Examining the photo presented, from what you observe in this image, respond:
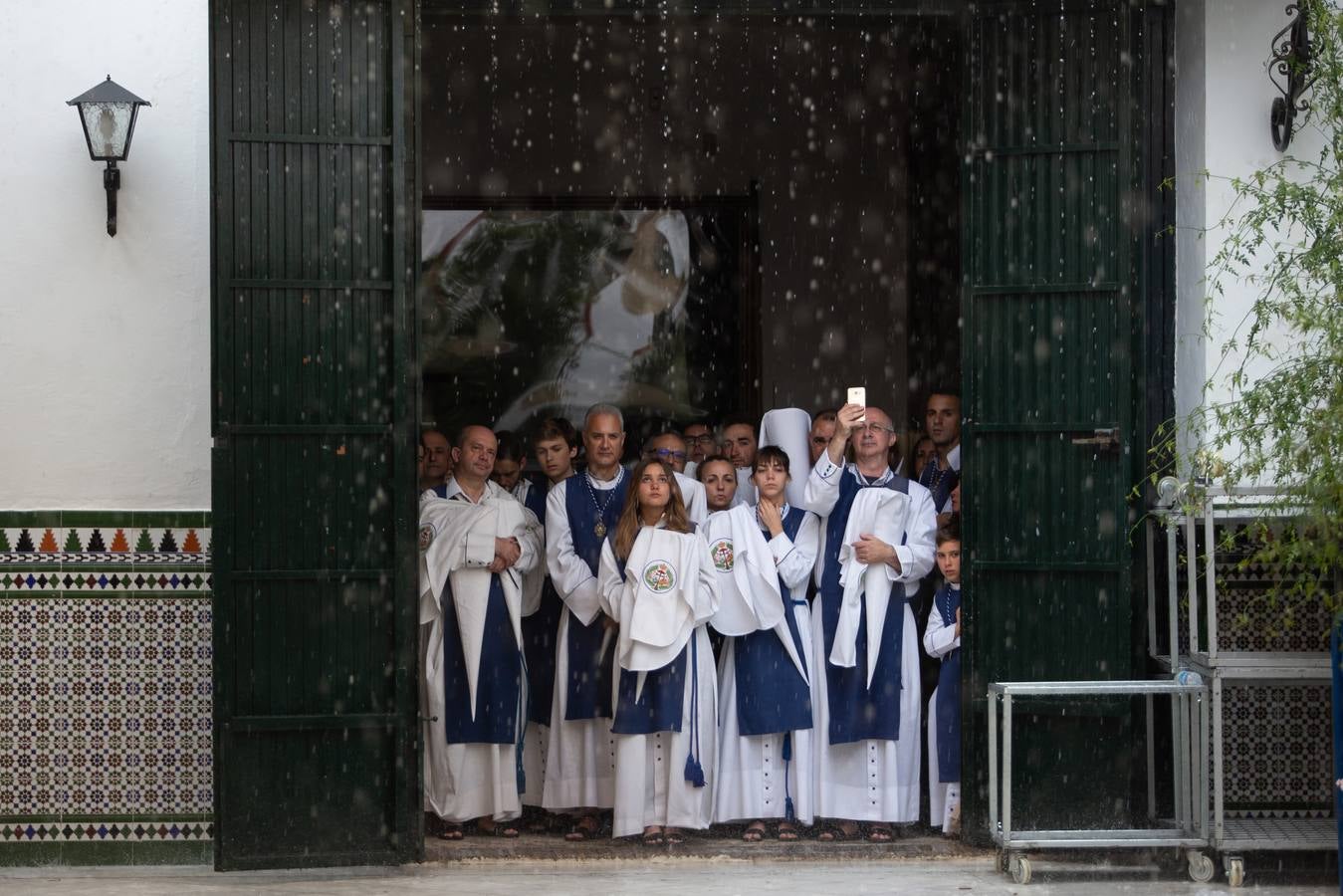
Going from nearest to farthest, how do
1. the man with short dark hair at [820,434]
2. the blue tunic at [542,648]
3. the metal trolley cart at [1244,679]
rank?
the metal trolley cart at [1244,679] → the blue tunic at [542,648] → the man with short dark hair at [820,434]

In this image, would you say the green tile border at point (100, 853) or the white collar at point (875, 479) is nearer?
the green tile border at point (100, 853)

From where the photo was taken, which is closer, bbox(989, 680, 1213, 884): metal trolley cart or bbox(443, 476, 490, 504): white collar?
bbox(989, 680, 1213, 884): metal trolley cart

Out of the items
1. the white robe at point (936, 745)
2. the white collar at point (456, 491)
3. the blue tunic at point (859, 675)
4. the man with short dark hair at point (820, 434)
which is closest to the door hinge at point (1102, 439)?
the white robe at point (936, 745)

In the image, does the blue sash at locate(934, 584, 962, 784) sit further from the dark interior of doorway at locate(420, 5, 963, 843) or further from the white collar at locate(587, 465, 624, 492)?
the dark interior of doorway at locate(420, 5, 963, 843)

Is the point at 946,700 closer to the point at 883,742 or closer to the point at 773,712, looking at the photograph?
the point at 883,742

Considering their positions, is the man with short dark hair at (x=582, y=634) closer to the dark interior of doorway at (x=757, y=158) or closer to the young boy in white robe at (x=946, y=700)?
the young boy in white robe at (x=946, y=700)

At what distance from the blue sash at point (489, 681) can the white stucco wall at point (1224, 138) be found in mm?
2871

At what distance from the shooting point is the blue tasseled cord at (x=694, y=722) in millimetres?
7078

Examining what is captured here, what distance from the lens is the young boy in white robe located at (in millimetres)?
7184

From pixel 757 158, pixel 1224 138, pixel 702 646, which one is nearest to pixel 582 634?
pixel 702 646

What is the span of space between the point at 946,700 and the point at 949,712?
0.05m

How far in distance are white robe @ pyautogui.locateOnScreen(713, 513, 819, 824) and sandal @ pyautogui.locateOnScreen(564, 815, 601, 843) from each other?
51 centimetres

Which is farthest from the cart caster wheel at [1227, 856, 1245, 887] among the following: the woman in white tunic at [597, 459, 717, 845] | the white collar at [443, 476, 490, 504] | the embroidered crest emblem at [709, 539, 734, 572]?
the white collar at [443, 476, 490, 504]

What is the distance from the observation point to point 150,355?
6.81 metres
